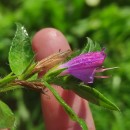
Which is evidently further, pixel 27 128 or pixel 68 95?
pixel 27 128

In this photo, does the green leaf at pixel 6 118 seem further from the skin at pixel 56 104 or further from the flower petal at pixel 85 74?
the skin at pixel 56 104

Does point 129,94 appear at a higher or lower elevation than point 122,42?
lower

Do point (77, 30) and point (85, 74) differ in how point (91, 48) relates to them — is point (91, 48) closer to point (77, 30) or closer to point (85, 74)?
point (85, 74)

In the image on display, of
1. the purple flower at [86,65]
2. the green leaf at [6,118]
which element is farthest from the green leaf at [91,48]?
the green leaf at [6,118]

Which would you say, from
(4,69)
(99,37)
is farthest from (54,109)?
(99,37)

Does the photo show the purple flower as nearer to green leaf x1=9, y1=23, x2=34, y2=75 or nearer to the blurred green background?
green leaf x1=9, y1=23, x2=34, y2=75

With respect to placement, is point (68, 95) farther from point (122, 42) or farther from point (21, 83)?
point (122, 42)

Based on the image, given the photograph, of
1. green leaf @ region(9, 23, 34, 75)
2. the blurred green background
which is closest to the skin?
green leaf @ region(9, 23, 34, 75)
